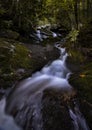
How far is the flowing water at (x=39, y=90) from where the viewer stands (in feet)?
17.3

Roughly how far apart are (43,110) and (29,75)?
84.9 inches

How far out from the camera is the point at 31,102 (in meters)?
5.83

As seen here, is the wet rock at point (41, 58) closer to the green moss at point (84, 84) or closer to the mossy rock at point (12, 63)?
the mossy rock at point (12, 63)

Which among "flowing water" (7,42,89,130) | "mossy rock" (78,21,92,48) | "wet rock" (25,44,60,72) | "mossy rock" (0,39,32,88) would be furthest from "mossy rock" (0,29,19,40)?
"flowing water" (7,42,89,130)

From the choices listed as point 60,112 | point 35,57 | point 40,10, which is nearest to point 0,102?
point 60,112

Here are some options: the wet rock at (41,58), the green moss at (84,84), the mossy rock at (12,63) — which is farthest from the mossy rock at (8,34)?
the green moss at (84,84)

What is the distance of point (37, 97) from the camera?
5906 mm

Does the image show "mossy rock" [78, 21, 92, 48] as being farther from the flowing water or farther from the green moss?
the green moss

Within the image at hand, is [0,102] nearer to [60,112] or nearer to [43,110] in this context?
[43,110]

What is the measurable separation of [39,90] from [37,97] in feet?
1.34

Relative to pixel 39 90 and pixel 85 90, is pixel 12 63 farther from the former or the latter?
pixel 85 90

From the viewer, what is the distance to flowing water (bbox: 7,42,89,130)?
5.28 meters

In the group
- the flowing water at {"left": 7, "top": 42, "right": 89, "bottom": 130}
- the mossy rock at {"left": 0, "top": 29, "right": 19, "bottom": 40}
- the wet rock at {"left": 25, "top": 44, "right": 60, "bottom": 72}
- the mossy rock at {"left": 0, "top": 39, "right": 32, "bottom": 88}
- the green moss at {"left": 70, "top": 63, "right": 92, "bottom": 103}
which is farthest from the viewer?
the mossy rock at {"left": 0, "top": 29, "right": 19, "bottom": 40}

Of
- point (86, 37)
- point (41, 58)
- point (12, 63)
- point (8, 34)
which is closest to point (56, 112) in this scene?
point (12, 63)
